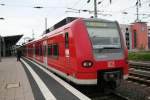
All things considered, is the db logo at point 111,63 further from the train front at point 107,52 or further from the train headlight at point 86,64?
the train headlight at point 86,64

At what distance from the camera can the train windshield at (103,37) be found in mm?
10062

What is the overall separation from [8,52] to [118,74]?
67.1 metres

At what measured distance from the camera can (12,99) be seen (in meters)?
8.58

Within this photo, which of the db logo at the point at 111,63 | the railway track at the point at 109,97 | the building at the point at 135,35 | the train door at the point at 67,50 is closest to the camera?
the railway track at the point at 109,97

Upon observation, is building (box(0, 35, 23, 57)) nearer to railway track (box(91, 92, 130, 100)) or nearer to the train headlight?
railway track (box(91, 92, 130, 100))

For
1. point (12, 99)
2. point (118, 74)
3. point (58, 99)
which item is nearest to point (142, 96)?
point (118, 74)

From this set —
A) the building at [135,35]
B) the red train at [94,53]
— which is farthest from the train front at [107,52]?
the building at [135,35]

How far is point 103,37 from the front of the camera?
34.0ft

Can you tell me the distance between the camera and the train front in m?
9.83

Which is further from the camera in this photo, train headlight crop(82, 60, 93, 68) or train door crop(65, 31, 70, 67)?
train door crop(65, 31, 70, 67)

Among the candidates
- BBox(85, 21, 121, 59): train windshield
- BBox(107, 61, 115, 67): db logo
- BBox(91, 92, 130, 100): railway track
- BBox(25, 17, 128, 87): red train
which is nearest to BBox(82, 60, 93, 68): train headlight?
BBox(25, 17, 128, 87): red train

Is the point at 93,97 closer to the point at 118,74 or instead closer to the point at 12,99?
the point at 118,74

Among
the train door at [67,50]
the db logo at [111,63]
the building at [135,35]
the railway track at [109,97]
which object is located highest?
the building at [135,35]

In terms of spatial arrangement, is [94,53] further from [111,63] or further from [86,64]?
[111,63]
